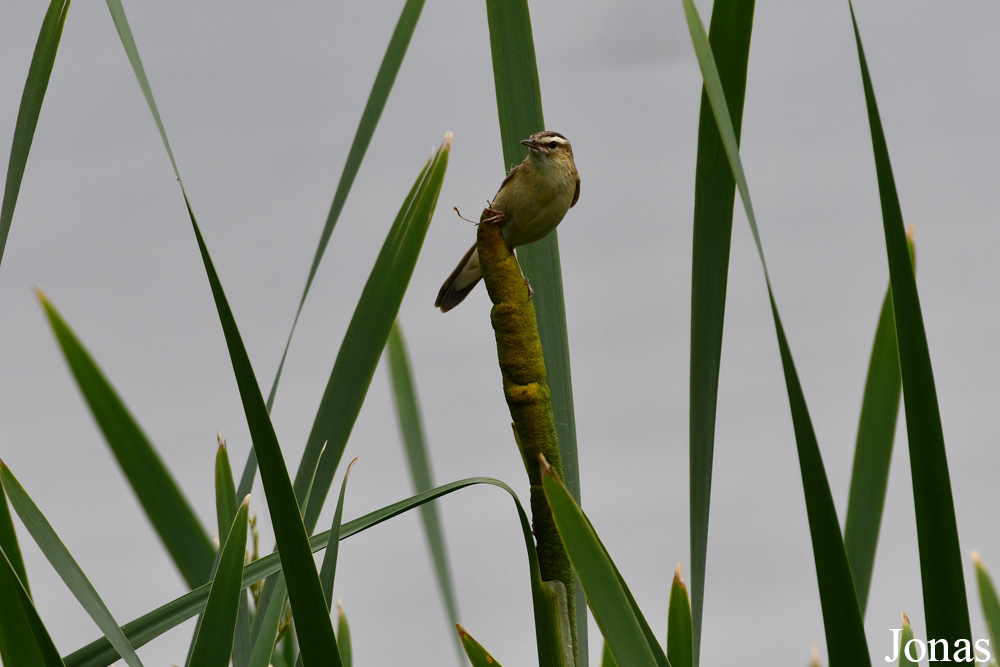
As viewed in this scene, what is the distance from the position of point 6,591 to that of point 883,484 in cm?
69

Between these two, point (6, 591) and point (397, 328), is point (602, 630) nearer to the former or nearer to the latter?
point (6, 591)

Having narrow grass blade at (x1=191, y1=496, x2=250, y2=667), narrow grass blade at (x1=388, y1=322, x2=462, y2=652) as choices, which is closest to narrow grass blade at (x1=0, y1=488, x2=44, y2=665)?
narrow grass blade at (x1=191, y1=496, x2=250, y2=667)

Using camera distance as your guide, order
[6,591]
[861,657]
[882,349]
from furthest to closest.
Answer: [882,349]
[6,591]
[861,657]

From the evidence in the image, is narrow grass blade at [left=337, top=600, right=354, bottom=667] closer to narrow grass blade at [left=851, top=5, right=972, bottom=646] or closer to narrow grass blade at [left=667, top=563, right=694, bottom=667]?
narrow grass blade at [left=667, top=563, right=694, bottom=667]

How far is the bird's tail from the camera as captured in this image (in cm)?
88

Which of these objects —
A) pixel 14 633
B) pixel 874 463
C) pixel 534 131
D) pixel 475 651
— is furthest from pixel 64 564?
pixel 874 463

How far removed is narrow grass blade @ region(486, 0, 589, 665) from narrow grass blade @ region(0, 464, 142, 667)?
339 millimetres

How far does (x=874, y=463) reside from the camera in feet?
2.42

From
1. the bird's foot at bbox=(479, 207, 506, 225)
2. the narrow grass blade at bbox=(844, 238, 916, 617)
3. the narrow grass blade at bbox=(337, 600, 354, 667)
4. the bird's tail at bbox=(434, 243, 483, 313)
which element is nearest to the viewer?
the bird's foot at bbox=(479, 207, 506, 225)

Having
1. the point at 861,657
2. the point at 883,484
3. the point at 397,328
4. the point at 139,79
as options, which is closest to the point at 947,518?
the point at 861,657

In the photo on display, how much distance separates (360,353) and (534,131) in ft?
0.89

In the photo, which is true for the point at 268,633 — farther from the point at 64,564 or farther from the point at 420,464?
the point at 420,464

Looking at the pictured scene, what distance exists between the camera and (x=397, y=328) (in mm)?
974

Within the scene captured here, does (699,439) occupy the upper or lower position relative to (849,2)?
lower
